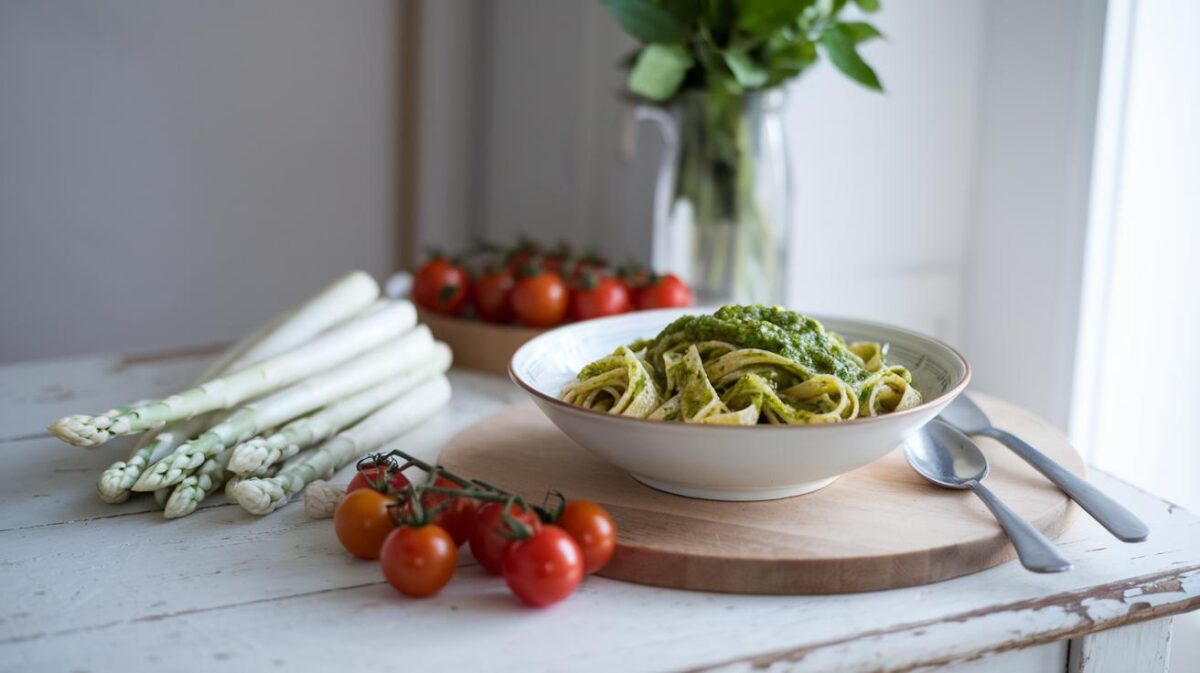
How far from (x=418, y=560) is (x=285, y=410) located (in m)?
0.51

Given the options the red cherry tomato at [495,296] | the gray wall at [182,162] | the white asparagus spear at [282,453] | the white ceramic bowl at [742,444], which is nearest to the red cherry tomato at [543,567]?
the white ceramic bowl at [742,444]

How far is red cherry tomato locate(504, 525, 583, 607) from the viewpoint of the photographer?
1.08 meters

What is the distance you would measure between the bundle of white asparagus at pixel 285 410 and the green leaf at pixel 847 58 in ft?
3.03

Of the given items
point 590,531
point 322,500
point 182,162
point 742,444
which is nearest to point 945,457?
point 742,444

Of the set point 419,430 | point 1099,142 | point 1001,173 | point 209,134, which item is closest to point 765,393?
point 419,430

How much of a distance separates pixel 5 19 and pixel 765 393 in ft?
8.88

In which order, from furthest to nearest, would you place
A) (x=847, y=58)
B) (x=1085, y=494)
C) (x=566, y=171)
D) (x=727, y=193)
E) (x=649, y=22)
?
(x=566, y=171) < (x=727, y=193) < (x=649, y=22) < (x=847, y=58) < (x=1085, y=494)

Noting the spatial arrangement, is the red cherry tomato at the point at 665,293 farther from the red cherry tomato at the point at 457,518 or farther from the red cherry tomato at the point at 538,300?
the red cherry tomato at the point at 457,518

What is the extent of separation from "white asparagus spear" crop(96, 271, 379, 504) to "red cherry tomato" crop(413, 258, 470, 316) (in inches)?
11.6

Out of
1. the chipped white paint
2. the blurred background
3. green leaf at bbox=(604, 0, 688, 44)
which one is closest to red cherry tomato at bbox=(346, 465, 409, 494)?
the chipped white paint

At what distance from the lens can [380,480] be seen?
1.25 metres

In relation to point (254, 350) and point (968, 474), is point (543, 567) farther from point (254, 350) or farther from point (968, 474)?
point (254, 350)

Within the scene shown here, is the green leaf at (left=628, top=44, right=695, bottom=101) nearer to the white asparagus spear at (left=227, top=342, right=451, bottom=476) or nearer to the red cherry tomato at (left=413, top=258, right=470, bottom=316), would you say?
the red cherry tomato at (left=413, top=258, right=470, bottom=316)

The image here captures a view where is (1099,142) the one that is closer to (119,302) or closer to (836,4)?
(836,4)
